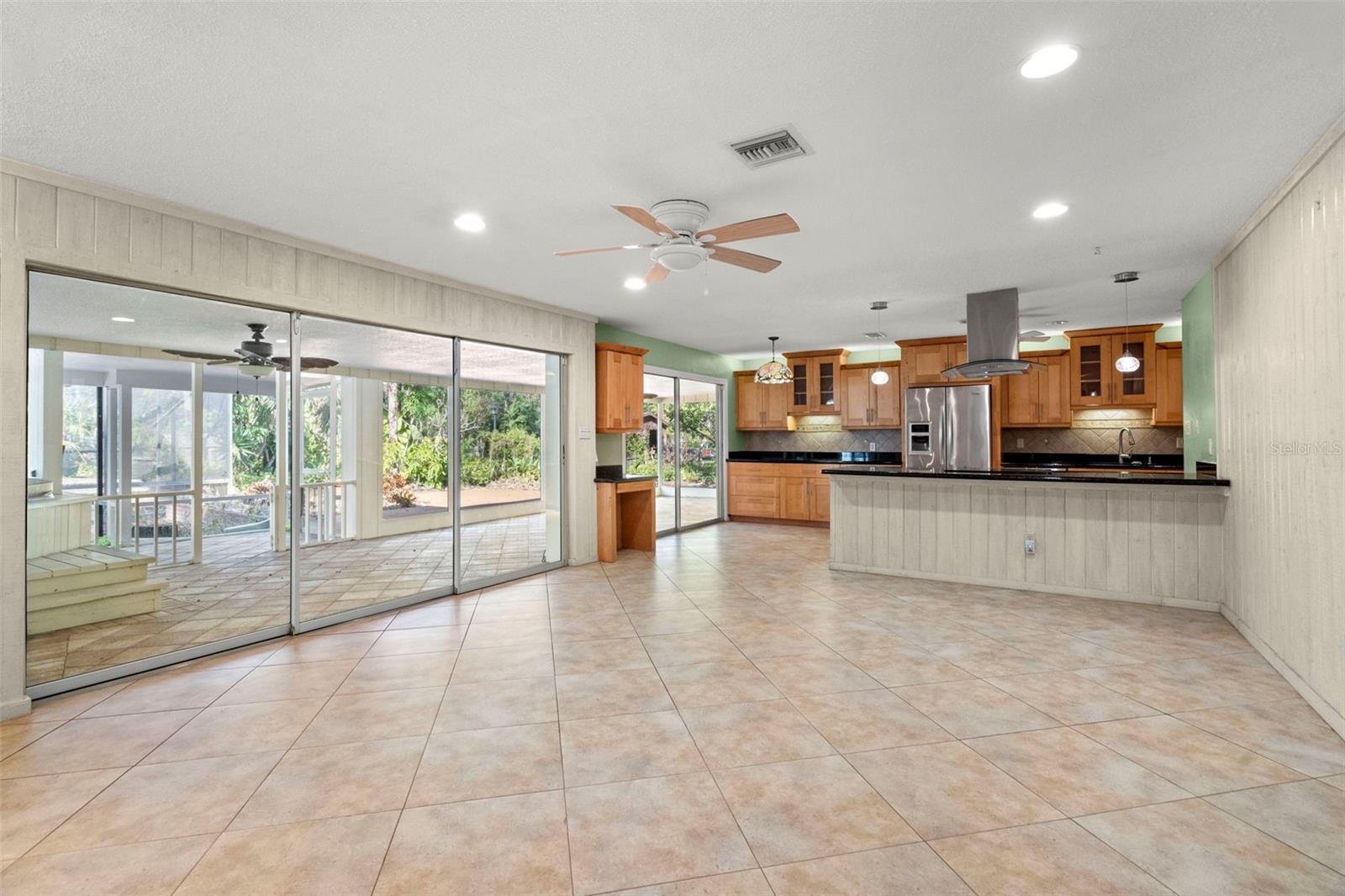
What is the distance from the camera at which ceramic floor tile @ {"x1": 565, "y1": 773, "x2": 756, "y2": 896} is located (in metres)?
1.78

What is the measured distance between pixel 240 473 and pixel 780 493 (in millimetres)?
7006

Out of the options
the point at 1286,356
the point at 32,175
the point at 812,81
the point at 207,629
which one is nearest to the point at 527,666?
the point at 207,629

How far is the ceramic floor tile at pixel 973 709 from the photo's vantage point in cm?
266

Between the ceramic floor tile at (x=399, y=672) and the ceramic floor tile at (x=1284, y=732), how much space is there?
3603 millimetres

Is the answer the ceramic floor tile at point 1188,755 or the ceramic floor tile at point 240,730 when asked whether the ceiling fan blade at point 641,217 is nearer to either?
the ceramic floor tile at point 240,730

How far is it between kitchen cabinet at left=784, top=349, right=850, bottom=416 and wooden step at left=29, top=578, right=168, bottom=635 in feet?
25.6

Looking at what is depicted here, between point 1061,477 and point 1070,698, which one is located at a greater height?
point 1061,477

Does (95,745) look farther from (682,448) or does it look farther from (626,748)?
(682,448)

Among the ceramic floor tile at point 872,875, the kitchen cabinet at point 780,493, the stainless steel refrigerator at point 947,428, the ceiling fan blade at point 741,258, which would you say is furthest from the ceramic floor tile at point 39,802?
the kitchen cabinet at point 780,493

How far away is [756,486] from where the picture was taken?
31.3ft

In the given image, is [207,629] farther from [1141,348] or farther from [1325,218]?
[1141,348]

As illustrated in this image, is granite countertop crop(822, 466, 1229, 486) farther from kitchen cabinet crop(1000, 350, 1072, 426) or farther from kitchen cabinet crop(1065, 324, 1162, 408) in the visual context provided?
kitchen cabinet crop(1000, 350, 1072, 426)

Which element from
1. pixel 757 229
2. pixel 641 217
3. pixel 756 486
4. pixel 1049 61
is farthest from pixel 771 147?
pixel 756 486

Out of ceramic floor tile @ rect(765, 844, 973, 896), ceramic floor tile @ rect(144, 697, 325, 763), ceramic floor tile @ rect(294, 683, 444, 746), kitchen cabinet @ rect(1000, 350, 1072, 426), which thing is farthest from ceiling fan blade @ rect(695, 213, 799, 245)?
kitchen cabinet @ rect(1000, 350, 1072, 426)
